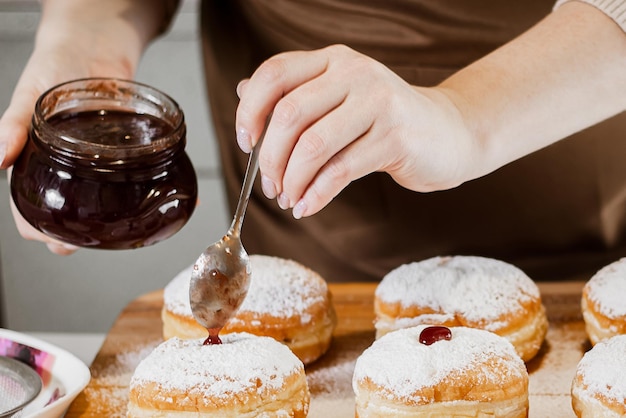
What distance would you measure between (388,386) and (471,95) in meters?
0.56

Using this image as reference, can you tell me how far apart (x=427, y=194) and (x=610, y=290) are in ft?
2.08

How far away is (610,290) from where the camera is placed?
1755mm

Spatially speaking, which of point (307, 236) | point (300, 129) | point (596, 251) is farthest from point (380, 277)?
point (300, 129)

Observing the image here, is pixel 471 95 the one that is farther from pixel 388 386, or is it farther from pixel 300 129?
pixel 388 386

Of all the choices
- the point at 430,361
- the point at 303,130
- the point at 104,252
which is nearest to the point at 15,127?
the point at 303,130

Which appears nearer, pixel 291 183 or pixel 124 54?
pixel 291 183

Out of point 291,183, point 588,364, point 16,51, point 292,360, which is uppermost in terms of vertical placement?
point 291,183

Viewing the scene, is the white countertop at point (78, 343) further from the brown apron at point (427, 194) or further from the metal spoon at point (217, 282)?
the metal spoon at point (217, 282)

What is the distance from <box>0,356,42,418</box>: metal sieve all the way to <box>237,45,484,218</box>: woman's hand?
0.57 metres

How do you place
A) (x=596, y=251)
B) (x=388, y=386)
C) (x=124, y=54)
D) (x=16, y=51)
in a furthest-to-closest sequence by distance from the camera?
(x=16, y=51), (x=596, y=251), (x=124, y=54), (x=388, y=386)

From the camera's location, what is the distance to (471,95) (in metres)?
1.66

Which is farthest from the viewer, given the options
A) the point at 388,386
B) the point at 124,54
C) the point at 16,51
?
the point at 16,51

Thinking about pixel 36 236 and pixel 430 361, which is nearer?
pixel 430 361

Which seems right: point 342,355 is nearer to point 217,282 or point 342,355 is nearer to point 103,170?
point 217,282
